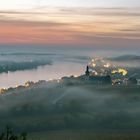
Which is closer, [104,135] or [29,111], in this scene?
[104,135]

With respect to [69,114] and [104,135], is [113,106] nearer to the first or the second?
[69,114]

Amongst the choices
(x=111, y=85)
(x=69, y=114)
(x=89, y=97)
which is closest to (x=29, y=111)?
(x=69, y=114)

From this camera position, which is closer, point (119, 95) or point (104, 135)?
point (104, 135)

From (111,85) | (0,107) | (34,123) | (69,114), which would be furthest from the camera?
(111,85)

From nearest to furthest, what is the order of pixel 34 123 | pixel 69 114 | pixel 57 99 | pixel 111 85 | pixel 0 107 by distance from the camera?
pixel 34 123
pixel 69 114
pixel 0 107
pixel 57 99
pixel 111 85

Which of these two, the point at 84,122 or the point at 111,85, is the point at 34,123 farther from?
the point at 111,85

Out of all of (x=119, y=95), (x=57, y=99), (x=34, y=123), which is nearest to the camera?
(x=34, y=123)

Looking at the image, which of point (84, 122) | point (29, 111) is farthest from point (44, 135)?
point (29, 111)

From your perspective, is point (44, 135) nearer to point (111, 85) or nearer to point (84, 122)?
point (84, 122)

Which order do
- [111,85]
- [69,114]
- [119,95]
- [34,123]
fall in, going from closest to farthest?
[34,123]
[69,114]
[119,95]
[111,85]
